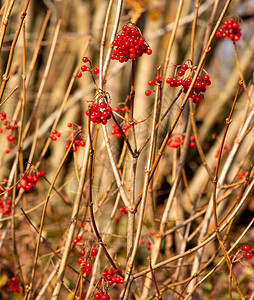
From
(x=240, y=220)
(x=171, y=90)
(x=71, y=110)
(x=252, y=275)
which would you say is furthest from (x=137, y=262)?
(x=71, y=110)

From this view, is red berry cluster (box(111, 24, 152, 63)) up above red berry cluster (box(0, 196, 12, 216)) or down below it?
above

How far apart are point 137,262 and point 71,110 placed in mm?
2903

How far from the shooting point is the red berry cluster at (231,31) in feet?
5.72

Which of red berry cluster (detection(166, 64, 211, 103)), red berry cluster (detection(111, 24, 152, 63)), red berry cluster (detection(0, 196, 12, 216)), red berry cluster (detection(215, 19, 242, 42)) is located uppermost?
red berry cluster (detection(215, 19, 242, 42))

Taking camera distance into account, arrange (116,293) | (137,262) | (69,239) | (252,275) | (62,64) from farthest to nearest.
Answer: (62,64), (137,262), (252,275), (116,293), (69,239)

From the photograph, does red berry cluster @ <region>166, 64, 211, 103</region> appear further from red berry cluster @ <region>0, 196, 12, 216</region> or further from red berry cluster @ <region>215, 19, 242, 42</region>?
red berry cluster @ <region>0, 196, 12, 216</region>

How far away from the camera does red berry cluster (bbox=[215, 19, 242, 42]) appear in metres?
1.74

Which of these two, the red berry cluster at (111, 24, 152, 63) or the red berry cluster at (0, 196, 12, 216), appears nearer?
the red berry cluster at (111, 24, 152, 63)

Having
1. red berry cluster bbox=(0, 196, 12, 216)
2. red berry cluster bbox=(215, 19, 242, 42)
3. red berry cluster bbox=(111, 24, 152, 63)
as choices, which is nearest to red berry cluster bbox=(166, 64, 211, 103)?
red berry cluster bbox=(111, 24, 152, 63)

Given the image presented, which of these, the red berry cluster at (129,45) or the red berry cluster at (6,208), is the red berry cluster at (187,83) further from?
the red berry cluster at (6,208)

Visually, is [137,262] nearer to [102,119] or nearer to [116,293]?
[116,293]

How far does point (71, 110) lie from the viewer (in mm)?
5605

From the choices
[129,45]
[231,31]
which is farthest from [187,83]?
[231,31]

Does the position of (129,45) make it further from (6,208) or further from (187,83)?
(6,208)
